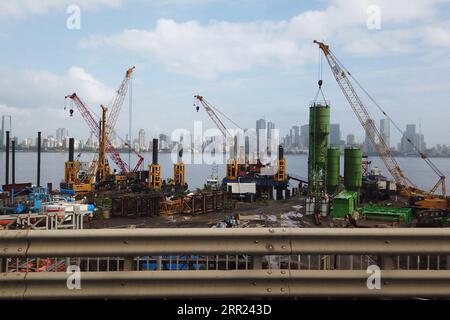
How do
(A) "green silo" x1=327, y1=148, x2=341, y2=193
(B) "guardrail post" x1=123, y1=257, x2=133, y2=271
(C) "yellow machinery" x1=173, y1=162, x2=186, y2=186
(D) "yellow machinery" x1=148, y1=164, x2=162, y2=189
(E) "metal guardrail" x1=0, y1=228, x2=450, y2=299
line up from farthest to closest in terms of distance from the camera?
1. (C) "yellow machinery" x1=173, y1=162, x2=186, y2=186
2. (D) "yellow machinery" x1=148, y1=164, x2=162, y2=189
3. (A) "green silo" x1=327, y1=148, x2=341, y2=193
4. (B) "guardrail post" x1=123, y1=257, x2=133, y2=271
5. (E) "metal guardrail" x1=0, y1=228, x2=450, y2=299

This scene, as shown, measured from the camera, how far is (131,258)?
15.8ft

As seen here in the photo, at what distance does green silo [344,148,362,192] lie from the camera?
154 feet

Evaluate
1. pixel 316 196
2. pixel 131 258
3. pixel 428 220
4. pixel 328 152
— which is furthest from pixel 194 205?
pixel 131 258

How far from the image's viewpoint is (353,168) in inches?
1849

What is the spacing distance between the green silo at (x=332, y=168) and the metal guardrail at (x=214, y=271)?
45.5m

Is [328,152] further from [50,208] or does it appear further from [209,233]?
[209,233]

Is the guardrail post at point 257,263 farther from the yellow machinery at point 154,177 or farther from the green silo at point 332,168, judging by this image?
the yellow machinery at point 154,177

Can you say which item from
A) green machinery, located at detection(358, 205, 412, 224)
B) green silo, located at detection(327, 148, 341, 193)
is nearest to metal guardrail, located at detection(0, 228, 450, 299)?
green machinery, located at detection(358, 205, 412, 224)

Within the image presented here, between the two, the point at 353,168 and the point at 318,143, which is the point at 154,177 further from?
the point at 353,168

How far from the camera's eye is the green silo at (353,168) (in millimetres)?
46969

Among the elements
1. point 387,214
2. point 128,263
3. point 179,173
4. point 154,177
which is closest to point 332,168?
point 387,214

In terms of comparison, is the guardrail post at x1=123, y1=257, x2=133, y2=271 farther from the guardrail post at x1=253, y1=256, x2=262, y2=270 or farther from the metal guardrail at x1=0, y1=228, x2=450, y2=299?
the guardrail post at x1=253, y1=256, x2=262, y2=270

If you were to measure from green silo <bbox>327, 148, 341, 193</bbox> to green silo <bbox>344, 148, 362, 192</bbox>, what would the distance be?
1.57 meters

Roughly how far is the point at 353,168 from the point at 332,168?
9.47 feet
